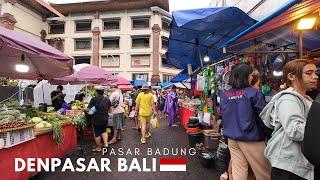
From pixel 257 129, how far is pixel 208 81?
168 inches

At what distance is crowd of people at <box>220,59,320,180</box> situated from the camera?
2.76m

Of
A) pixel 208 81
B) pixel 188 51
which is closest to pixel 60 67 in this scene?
pixel 208 81

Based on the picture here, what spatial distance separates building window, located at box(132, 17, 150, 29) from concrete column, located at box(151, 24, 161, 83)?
1538 mm

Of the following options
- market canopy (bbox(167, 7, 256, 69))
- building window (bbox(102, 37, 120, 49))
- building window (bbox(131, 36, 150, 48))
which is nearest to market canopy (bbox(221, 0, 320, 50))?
market canopy (bbox(167, 7, 256, 69))

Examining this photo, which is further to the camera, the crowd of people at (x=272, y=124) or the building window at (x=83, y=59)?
the building window at (x=83, y=59)

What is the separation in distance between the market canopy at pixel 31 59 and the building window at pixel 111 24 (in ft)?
99.9

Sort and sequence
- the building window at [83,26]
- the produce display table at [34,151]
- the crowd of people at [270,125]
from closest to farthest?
the crowd of people at [270,125], the produce display table at [34,151], the building window at [83,26]

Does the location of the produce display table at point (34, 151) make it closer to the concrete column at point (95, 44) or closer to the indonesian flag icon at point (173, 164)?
the indonesian flag icon at point (173, 164)

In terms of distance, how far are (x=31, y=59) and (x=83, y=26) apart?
33.6 meters

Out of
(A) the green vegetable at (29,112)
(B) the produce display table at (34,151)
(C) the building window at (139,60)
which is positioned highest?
(C) the building window at (139,60)

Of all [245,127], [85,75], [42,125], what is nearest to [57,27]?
[85,75]

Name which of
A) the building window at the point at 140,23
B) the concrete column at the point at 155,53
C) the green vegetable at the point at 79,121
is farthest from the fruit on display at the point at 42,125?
the building window at the point at 140,23

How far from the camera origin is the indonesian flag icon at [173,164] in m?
7.02

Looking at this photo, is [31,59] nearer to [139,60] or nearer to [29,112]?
[29,112]
